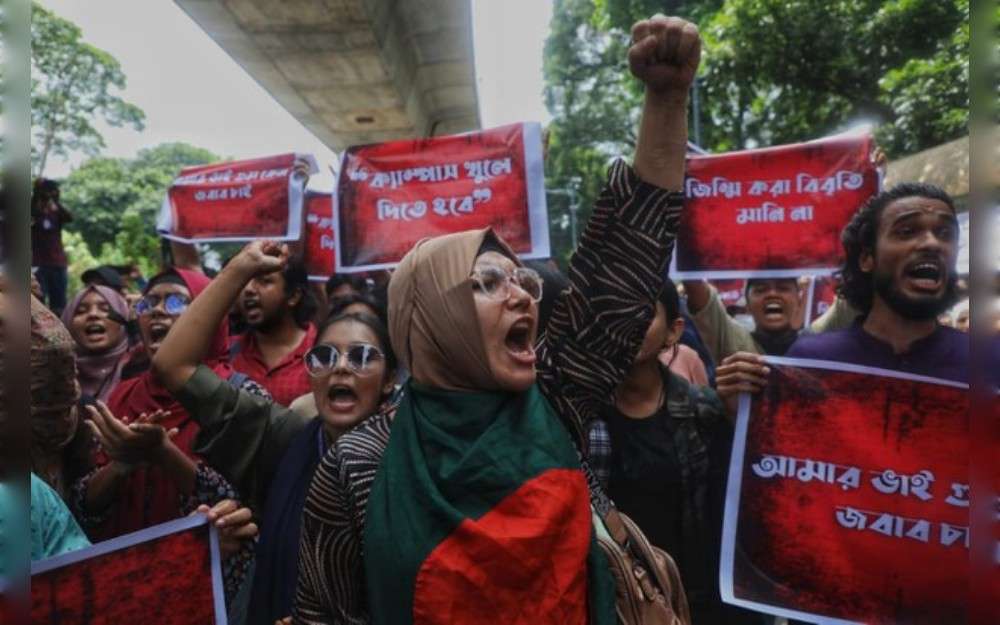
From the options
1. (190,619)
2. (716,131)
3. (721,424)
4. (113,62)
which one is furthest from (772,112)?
(113,62)

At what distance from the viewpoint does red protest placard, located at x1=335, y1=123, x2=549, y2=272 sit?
373 centimetres

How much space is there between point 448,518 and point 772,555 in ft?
3.64

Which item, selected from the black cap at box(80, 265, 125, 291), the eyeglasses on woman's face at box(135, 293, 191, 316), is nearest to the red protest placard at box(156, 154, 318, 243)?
the black cap at box(80, 265, 125, 291)

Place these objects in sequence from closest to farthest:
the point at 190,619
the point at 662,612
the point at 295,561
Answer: the point at 662,612, the point at 190,619, the point at 295,561

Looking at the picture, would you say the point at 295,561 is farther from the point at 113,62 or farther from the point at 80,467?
the point at 113,62

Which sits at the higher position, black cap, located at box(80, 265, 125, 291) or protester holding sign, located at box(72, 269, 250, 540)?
black cap, located at box(80, 265, 125, 291)

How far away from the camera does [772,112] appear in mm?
15977

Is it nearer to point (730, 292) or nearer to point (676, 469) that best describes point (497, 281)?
point (676, 469)

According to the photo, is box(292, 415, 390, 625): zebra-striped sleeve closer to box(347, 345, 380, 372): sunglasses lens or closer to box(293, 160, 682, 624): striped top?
box(293, 160, 682, 624): striped top

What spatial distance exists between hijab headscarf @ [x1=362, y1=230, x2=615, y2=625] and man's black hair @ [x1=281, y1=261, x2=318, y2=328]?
Result: 1.94m

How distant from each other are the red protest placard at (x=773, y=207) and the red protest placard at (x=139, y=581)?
2.40 meters

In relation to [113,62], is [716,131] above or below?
below

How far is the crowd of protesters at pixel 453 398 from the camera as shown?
129 centimetres

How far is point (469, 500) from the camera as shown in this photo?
4.17ft
